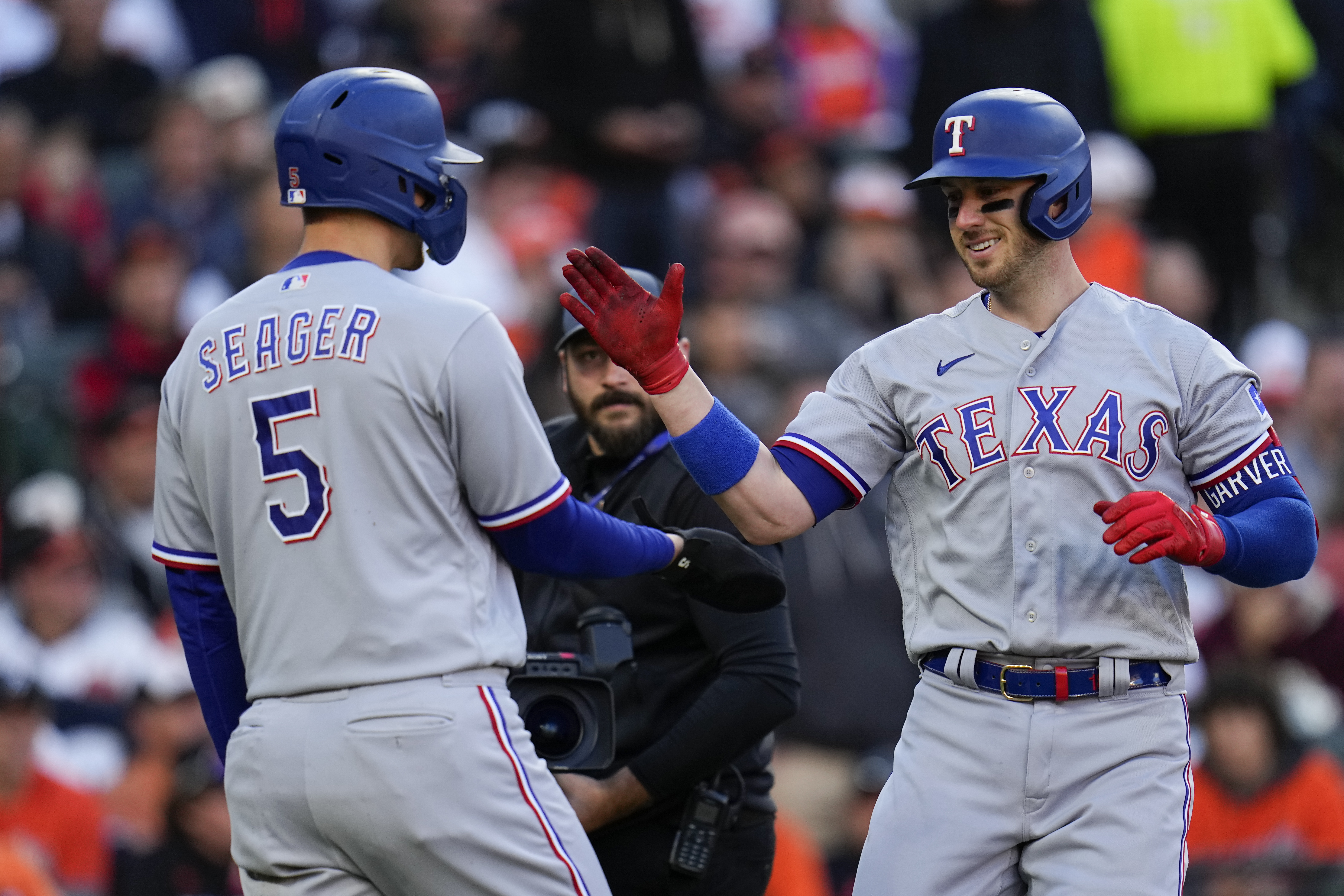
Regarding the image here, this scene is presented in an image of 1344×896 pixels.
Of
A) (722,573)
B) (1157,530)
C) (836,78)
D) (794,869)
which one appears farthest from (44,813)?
(836,78)

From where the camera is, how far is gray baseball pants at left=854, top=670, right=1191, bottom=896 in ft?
A: 12.0

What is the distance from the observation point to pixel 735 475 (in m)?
3.87

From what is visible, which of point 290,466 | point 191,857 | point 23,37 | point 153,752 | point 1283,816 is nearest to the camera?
point 290,466

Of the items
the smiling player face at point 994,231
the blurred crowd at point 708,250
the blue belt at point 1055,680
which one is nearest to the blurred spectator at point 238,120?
the blurred crowd at point 708,250

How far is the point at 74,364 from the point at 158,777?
2394 millimetres

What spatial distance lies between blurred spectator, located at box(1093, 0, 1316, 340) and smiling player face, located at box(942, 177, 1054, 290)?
6.24 metres

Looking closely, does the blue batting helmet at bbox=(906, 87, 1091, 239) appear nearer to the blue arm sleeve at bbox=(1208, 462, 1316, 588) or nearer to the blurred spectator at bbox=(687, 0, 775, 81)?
the blue arm sleeve at bbox=(1208, 462, 1316, 588)

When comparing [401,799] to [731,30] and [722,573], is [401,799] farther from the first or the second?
[731,30]

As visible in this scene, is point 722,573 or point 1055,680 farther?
point 722,573

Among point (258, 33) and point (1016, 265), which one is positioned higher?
point (258, 33)

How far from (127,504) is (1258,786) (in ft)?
17.2

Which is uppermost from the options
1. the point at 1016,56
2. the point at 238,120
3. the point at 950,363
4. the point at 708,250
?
the point at 1016,56

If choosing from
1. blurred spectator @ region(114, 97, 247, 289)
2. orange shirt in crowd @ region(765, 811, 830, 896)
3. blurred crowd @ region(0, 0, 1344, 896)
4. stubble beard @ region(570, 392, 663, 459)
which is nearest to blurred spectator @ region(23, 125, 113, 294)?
blurred crowd @ region(0, 0, 1344, 896)

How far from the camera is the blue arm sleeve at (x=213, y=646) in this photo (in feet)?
12.1
